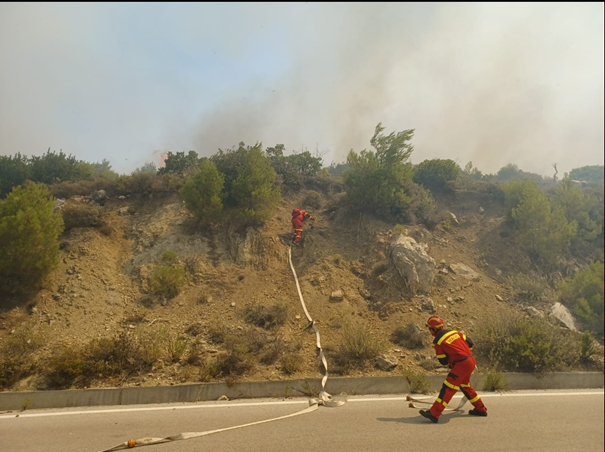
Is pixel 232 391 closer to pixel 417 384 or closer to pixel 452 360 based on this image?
pixel 417 384

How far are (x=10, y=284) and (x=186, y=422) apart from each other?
297 inches

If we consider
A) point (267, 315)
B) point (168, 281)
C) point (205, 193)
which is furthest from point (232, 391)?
point (205, 193)

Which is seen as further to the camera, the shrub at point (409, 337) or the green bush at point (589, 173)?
the green bush at point (589, 173)

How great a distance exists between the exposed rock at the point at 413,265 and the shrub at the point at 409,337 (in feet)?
7.68

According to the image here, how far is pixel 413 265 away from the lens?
41.9ft

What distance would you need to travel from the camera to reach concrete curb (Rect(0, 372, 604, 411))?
6.73m


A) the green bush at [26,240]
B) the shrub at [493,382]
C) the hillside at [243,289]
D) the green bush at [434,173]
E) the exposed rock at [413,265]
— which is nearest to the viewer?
the shrub at [493,382]

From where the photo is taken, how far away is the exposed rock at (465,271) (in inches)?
547

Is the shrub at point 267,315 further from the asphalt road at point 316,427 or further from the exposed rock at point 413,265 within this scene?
the exposed rock at point 413,265

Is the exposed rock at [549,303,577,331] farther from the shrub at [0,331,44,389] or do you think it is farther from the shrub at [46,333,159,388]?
the shrub at [0,331,44,389]

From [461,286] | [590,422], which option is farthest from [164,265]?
[590,422]

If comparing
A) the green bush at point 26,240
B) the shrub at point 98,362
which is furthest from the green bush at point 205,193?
the shrub at point 98,362

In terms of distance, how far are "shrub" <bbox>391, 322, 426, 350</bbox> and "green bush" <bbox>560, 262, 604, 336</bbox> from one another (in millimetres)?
6168

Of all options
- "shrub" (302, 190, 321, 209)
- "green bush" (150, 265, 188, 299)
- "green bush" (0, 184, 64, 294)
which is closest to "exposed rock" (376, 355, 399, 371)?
"green bush" (150, 265, 188, 299)
